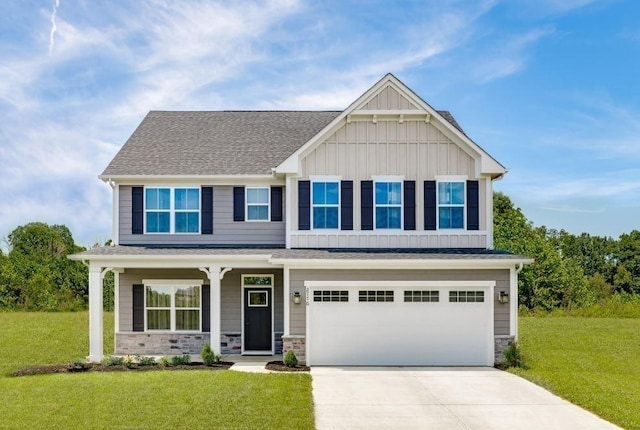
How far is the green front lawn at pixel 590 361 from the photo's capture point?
13039mm

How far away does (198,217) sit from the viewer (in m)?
20.0

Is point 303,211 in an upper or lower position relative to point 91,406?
upper

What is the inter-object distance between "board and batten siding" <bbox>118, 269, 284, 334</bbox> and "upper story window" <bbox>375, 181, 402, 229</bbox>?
11.2 ft

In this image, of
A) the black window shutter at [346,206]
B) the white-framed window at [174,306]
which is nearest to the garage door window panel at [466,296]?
the black window shutter at [346,206]

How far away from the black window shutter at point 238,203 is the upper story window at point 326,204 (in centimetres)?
228

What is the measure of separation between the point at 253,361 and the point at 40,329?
1196 centimetres

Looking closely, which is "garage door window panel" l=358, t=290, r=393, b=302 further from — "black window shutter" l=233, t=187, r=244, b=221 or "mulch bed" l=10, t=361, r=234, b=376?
"black window shutter" l=233, t=187, r=244, b=221

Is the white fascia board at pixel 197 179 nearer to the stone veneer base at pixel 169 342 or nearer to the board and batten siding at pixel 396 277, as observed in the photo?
the board and batten siding at pixel 396 277

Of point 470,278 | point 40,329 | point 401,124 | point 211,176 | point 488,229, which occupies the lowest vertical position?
point 40,329

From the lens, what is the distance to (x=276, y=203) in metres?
20.0

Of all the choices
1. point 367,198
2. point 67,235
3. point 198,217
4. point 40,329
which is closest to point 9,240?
point 67,235

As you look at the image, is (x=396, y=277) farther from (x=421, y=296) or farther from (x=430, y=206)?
(x=430, y=206)

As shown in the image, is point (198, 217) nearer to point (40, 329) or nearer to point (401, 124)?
point (401, 124)

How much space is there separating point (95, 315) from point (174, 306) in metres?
2.68
